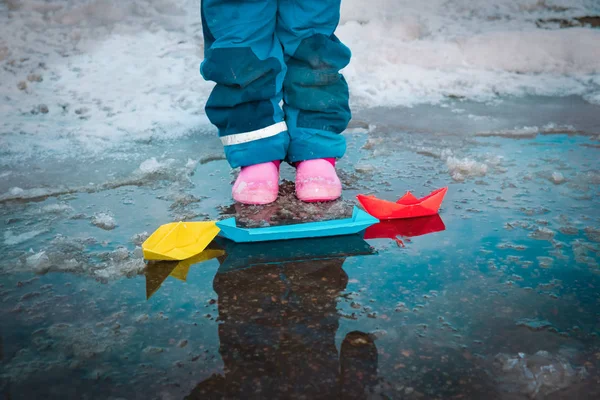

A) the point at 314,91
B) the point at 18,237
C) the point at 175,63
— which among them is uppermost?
the point at 314,91

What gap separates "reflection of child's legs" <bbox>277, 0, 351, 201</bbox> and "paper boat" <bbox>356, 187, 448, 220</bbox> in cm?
19

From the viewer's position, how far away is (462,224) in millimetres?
1701

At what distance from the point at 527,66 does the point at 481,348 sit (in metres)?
3.30

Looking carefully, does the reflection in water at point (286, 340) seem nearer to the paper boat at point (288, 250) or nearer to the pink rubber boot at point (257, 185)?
the paper boat at point (288, 250)

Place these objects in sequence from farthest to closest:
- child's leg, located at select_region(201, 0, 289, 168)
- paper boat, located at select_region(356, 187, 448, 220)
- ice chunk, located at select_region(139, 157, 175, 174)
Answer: ice chunk, located at select_region(139, 157, 175, 174), child's leg, located at select_region(201, 0, 289, 168), paper boat, located at select_region(356, 187, 448, 220)

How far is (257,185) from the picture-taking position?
1.89 m

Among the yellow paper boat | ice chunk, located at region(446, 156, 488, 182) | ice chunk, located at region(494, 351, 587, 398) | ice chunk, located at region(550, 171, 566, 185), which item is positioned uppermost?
ice chunk, located at region(550, 171, 566, 185)

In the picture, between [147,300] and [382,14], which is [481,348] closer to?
[147,300]

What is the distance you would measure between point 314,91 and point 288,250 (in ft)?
2.20

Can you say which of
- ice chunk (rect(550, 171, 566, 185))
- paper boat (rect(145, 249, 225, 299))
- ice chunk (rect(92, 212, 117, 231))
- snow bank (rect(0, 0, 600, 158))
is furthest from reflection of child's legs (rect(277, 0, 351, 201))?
snow bank (rect(0, 0, 600, 158))

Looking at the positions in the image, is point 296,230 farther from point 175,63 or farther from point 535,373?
point 175,63

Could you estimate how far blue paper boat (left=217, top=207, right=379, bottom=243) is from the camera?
5.26 feet

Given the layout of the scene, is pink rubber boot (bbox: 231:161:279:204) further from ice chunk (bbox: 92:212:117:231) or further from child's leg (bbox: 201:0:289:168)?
ice chunk (bbox: 92:212:117:231)

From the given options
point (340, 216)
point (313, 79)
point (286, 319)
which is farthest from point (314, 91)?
point (286, 319)
